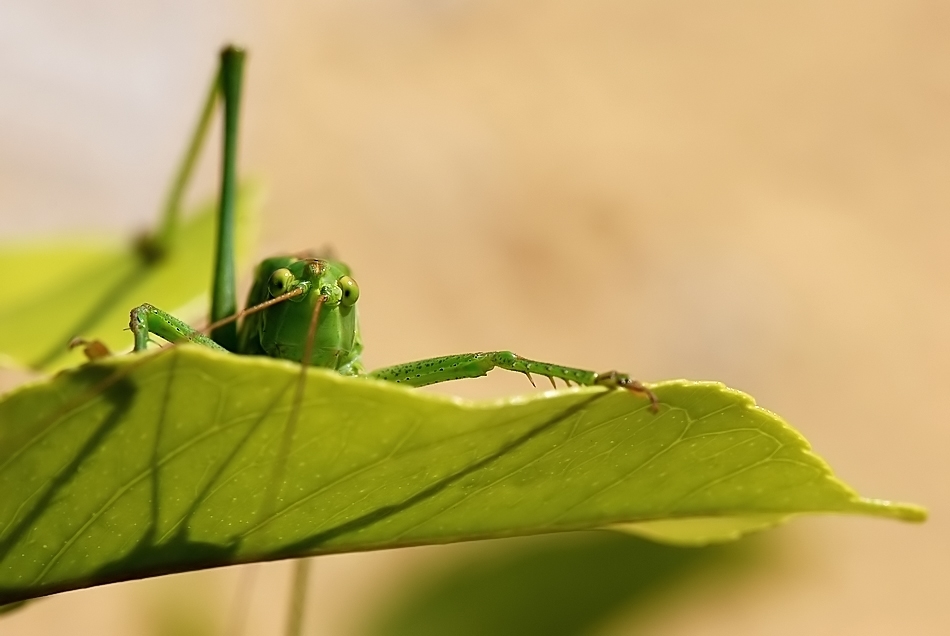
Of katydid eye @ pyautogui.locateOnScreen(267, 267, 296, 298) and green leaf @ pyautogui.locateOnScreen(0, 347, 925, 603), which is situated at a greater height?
katydid eye @ pyautogui.locateOnScreen(267, 267, 296, 298)

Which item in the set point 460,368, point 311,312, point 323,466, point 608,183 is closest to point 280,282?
point 311,312

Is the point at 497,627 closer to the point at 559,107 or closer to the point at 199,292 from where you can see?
the point at 199,292

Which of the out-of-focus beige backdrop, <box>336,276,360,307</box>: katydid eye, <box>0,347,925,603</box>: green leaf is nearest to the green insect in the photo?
<box>336,276,360,307</box>: katydid eye

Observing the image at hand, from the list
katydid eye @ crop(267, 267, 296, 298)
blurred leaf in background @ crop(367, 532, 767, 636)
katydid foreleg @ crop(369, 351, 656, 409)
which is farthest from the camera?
blurred leaf in background @ crop(367, 532, 767, 636)

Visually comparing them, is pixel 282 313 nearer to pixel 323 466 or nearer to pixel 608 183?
pixel 323 466

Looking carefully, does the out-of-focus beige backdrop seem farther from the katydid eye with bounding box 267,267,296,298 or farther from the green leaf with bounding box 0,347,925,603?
the green leaf with bounding box 0,347,925,603

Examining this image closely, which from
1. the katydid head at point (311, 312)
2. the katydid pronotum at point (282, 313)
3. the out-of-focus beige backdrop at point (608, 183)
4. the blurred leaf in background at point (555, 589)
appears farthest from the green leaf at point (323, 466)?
the out-of-focus beige backdrop at point (608, 183)

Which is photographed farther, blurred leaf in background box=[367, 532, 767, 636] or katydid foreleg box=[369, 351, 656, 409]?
blurred leaf in background box=[367, 532, 767, 636]
